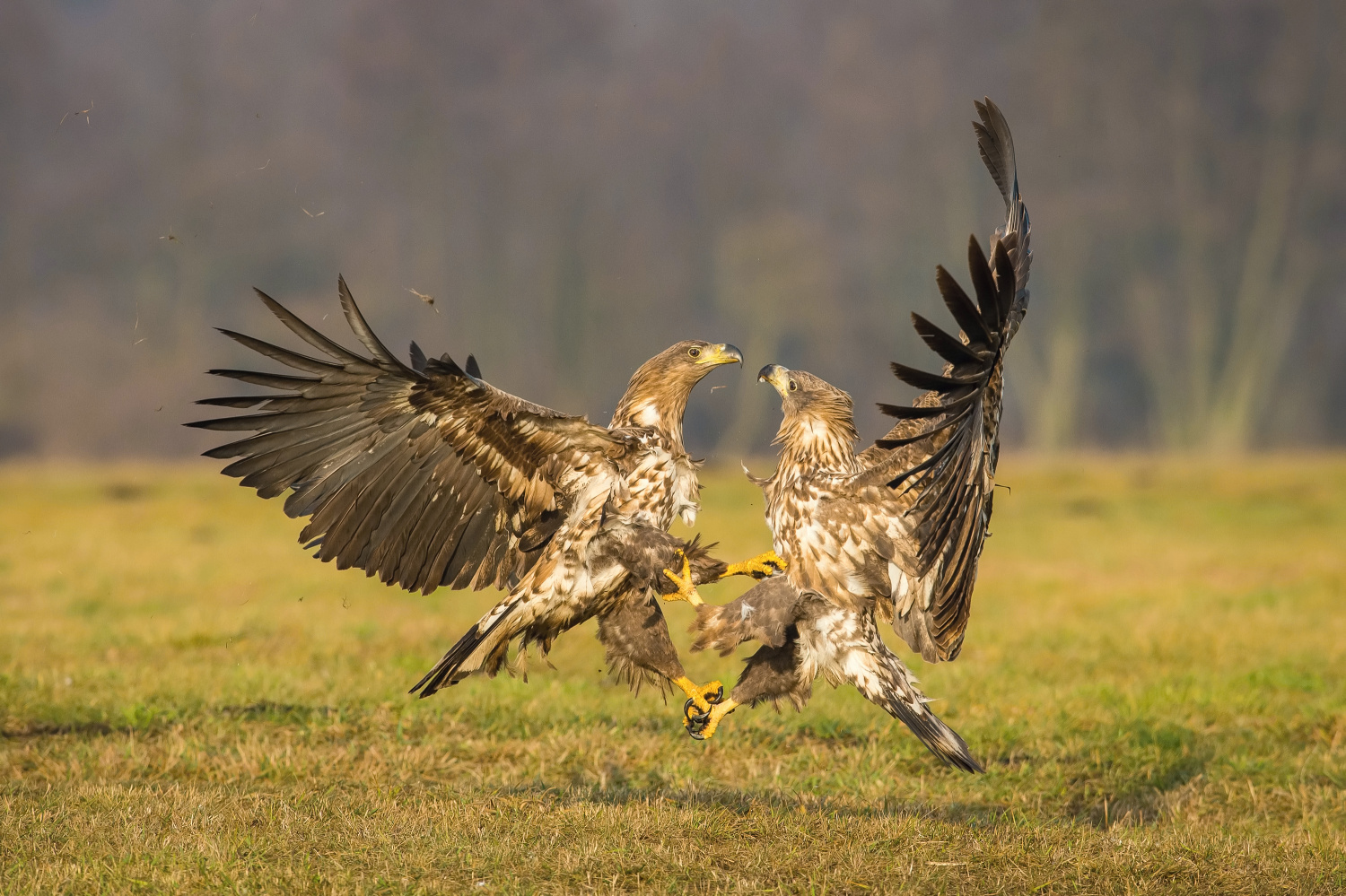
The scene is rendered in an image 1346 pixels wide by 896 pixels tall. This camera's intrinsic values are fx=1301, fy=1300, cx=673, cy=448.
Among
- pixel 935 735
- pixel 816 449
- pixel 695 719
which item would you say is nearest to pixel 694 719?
pixel 695 719

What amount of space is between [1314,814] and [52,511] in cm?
1867

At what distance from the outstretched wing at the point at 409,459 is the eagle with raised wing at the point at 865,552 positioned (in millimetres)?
909

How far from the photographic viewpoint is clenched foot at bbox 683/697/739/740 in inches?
229

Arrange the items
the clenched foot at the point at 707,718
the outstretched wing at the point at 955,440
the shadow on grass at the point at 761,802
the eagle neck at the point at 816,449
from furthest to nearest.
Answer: the eagle neck at the point at 816,449 → the clenched foot at the point at 707,718 → the shadow on grass at the point at 761,802 → the outstretched wing at the point at 955,440

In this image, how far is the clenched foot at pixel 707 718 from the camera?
5824 mm

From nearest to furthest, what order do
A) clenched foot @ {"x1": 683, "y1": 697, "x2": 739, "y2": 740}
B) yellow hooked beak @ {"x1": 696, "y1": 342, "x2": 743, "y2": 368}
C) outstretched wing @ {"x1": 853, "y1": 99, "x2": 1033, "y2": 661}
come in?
outstretched wing @ {"x1": 853, "y1": 99, "x2": 1033, "y2": 661} < clenched foot @ {"x1": 683, "y1": 697, "x2": 739, "y2": 740} < yellow hooked beak @ {"x1": 696, "y1": 342, "x2": 743, "y2": 368}

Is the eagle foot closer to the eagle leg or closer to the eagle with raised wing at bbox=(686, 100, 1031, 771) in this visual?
the eagle with raised wing at bbox=(686, 100, 1031, 771)

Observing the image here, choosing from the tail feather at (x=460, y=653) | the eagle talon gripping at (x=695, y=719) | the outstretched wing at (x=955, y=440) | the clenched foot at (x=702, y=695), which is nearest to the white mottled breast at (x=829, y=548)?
the outstretched wing at (x=955, y=440)

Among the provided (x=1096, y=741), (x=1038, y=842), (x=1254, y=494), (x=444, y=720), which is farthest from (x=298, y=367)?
(x=1254, y=494)

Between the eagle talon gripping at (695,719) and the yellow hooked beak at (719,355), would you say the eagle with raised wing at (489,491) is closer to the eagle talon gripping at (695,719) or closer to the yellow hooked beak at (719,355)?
the eagle talon gripping at (695,719)

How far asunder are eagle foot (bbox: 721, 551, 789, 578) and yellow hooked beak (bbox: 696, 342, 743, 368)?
3.42 feet

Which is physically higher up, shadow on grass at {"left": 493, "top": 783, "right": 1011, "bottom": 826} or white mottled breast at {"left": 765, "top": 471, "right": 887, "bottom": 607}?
white mottled breast at {"left": 765, "top": 471, "right": 887, "bottom": 607}

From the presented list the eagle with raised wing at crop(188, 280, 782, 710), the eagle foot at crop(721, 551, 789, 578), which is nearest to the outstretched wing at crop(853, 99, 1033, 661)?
the eagle foot at crop(721, 551, 789, 578)

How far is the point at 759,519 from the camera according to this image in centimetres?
2061
